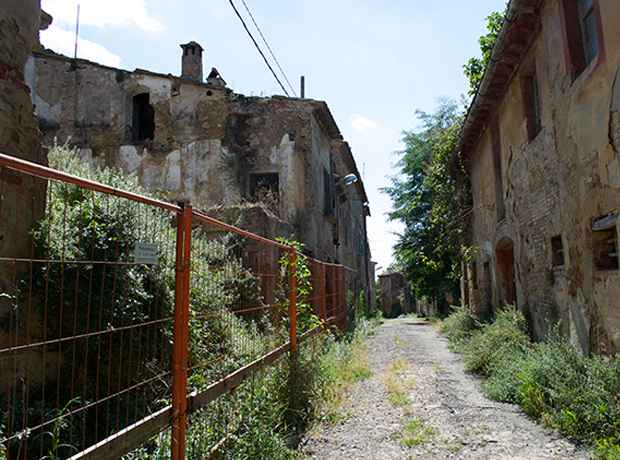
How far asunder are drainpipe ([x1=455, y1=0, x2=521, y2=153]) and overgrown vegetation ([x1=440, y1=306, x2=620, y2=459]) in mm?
4564

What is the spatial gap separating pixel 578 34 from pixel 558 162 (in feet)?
5.38

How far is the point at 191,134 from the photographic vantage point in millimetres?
13211

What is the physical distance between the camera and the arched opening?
9.73 m

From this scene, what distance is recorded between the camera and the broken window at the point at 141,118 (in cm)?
1385

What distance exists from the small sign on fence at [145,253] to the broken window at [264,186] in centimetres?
1003

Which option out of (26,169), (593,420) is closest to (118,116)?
(26,169)

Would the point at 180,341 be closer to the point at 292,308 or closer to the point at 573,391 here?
the point at 292,308

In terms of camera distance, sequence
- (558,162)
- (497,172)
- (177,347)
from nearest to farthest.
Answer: (177,347)
(558,162)
(497,172)

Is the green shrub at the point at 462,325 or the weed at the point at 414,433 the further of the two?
the green shrub at the point at 462,325

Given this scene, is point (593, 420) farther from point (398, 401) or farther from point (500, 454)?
point (398, 401)

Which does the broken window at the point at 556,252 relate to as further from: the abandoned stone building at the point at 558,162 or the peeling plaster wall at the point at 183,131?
the peeling plaster wall at the point at 183,131

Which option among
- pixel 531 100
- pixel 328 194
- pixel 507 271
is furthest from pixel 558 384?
pixel 328 194

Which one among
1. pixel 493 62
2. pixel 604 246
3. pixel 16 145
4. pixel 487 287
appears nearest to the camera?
pixel 16 145

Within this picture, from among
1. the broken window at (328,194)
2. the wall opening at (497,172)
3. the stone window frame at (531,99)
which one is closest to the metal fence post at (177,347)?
the stone window frame at (531,99)
